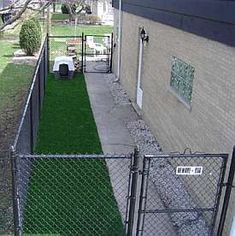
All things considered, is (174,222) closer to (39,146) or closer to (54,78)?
(39,146)

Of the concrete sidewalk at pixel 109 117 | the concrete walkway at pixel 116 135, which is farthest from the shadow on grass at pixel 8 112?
the concrete sidewalk at pixel 109 117

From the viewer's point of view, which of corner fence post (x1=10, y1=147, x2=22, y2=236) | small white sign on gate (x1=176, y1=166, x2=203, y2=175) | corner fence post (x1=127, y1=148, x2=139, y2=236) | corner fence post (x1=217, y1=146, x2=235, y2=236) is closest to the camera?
corner fence post (x1=10, y1=147, x2=22, y2=236)

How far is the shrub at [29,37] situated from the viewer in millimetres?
20172

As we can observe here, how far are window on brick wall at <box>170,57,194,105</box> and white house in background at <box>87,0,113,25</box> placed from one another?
105 ft

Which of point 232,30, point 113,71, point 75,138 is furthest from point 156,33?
point 113,71

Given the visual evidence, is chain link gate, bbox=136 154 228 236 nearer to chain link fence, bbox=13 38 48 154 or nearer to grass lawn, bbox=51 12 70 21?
chain link fence, bbox=13 38 48 154

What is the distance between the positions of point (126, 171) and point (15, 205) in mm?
3627

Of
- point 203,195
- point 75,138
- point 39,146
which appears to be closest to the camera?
point 203,195

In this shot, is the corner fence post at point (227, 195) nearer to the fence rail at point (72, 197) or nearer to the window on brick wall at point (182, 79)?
the fence rail at point (72, 197)

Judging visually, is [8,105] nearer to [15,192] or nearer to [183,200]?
[183,200]

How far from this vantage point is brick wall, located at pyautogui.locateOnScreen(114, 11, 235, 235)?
6004mm

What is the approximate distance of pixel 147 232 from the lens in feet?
21.0

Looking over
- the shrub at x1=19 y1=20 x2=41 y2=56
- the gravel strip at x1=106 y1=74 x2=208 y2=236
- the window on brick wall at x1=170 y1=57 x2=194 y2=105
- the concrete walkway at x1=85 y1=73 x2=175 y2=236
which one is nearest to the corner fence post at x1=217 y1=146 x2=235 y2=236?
the gravel strip at x1=106 y1=74 x2=208 y2=236

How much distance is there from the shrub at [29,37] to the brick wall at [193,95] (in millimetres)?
9099
